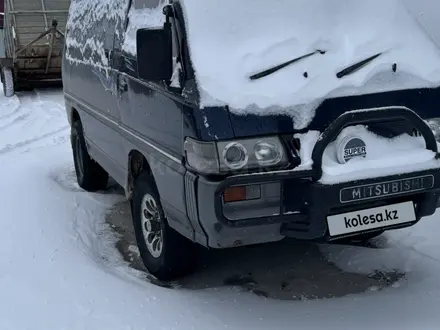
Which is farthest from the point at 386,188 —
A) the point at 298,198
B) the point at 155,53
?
the point at 155,53

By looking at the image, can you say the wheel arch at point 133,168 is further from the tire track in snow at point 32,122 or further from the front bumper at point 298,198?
the tire track in snow at point 32,122

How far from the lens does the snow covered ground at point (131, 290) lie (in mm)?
3467

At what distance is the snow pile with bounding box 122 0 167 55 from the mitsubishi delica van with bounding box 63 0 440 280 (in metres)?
0.02

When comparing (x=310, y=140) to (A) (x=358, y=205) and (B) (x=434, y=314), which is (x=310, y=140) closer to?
(A) (x=358, y=205)

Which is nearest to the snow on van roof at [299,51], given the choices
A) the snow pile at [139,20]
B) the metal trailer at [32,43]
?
the snow pile at [139,20]

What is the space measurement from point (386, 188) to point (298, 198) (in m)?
0.51

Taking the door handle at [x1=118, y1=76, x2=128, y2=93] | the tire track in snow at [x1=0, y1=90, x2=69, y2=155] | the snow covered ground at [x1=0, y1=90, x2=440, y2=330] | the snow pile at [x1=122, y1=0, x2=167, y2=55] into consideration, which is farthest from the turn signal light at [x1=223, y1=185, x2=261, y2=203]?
the tire track in snow at [x1=0, y1=90, x2=69, y2=155]

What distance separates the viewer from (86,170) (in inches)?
258

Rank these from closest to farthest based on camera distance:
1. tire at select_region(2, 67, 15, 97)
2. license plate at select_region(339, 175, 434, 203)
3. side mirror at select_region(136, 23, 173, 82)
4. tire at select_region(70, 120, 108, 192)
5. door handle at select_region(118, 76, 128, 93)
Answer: license plate at select_region(339, 175, 434, 203) → side mirror at select_region(136, 23, 173, 82) → door handle at select_region(118, 76, 128, 93) → tire at select_region(70, 120, 108, 192) → tire at select_region(2, 67, 15, 97)

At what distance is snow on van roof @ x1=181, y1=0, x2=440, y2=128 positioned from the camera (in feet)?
11.0

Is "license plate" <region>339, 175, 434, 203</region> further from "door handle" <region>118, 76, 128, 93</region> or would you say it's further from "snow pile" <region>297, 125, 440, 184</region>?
"door handle" <region>118, 76, 128, 93</region>

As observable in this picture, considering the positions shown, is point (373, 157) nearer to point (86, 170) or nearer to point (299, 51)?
point (299, 51)

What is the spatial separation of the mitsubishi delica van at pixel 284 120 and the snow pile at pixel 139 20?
22 millimetres

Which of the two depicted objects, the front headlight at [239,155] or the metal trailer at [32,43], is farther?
the metal trailer at [32,43]
